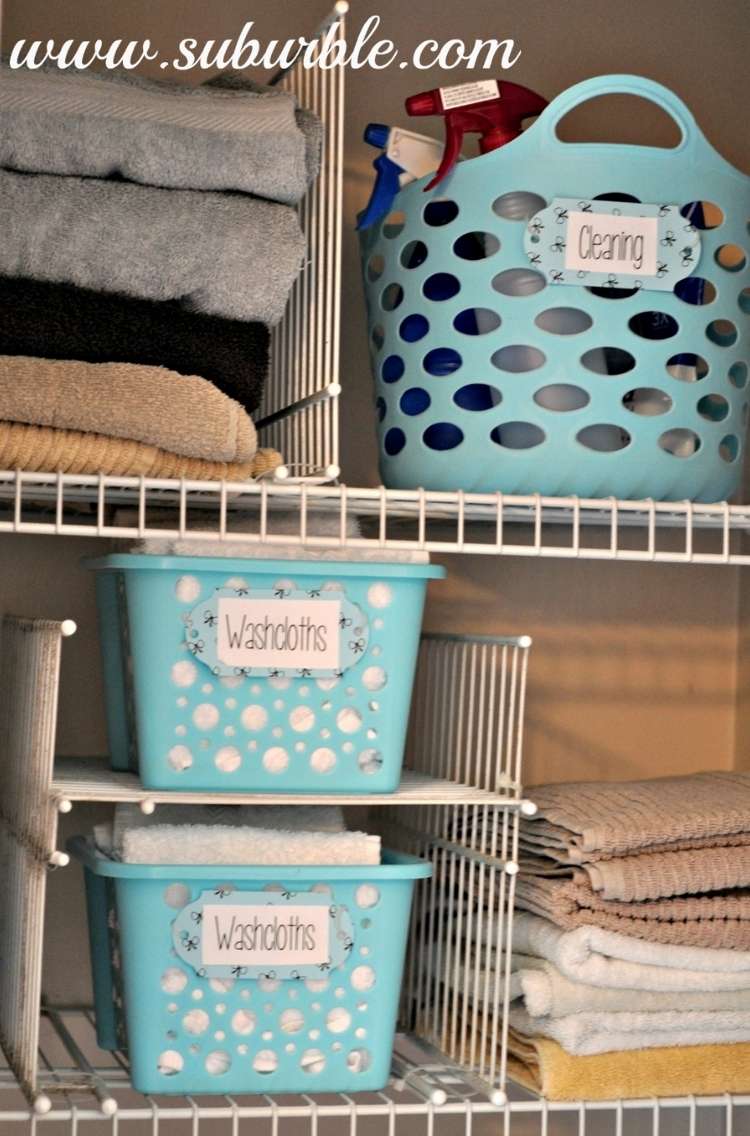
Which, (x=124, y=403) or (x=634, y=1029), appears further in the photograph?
(x=634, y=1029)

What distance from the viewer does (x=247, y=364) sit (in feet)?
4.05

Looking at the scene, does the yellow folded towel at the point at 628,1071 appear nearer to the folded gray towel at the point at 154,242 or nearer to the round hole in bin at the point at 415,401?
the round hole in bin at the point at 415,401

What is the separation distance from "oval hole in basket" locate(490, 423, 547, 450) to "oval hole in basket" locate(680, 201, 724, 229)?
221 millimetres

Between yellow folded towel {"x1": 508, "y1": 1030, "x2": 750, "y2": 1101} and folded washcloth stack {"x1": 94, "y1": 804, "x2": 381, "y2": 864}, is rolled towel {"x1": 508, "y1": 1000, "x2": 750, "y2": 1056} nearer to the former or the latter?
yellow folded towel {"x1": 508, "y1": 1030, "x2": 750, "y2": 1101}

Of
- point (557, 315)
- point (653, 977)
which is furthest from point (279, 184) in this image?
point (653, 977)

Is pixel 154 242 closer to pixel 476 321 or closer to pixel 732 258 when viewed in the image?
pixel 476 321

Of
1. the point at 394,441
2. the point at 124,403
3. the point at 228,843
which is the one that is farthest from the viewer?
the point at 394,441

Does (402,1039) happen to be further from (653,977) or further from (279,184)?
(279,184)

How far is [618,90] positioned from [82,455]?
1.87ft

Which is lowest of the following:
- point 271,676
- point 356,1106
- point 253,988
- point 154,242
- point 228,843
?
point 356,1106

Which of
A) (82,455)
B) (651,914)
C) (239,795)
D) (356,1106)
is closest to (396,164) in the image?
(82,455)

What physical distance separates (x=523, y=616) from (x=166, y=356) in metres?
0.63

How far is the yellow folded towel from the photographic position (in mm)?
1290

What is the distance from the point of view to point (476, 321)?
1318mm
